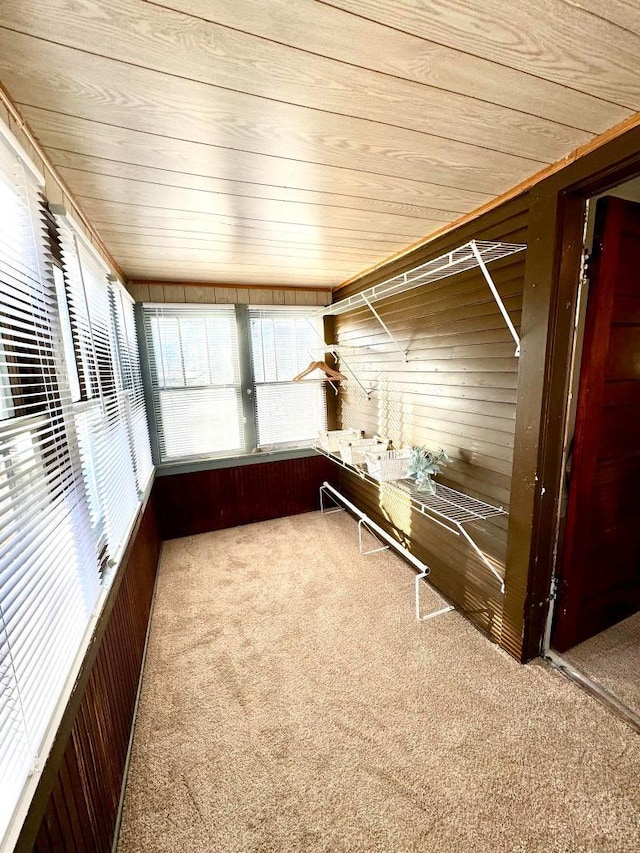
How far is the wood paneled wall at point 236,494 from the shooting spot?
3234 mm

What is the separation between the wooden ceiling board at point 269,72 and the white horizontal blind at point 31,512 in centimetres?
34

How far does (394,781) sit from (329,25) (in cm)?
222

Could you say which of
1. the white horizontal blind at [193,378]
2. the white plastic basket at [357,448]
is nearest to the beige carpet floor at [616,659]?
the white plastic basket at [357,448]

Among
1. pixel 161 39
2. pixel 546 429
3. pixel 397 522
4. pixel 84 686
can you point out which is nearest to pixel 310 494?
pixel 397 522

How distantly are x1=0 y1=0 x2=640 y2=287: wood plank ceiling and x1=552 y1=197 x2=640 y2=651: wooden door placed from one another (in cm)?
54

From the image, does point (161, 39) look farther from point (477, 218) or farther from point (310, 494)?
point (310, 494)

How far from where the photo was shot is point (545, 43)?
835 mm

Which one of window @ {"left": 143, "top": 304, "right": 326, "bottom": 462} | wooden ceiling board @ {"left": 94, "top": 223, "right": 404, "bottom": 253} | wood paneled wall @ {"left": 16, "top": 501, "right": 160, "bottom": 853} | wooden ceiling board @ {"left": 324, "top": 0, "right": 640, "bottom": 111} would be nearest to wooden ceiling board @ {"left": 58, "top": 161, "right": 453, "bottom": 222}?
wooden ceiling board @ {"left": 94, "top": 223, "right": 404, "bottom": 253}

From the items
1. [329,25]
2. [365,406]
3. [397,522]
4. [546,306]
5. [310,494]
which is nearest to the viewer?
[329,25]

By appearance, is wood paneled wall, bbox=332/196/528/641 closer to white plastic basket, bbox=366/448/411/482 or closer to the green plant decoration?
the green plant decoration

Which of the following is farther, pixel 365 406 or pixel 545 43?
pixel 365 406

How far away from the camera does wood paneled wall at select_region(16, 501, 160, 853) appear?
77 cm

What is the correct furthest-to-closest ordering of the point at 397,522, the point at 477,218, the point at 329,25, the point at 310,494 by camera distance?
1. the point at 310,494
2. the point at 397,522
3. the point at 477,218
4. the point at 329,25

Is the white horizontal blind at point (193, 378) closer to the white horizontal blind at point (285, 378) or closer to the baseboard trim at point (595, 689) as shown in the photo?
the white horizontal blind at point (285, 378)
